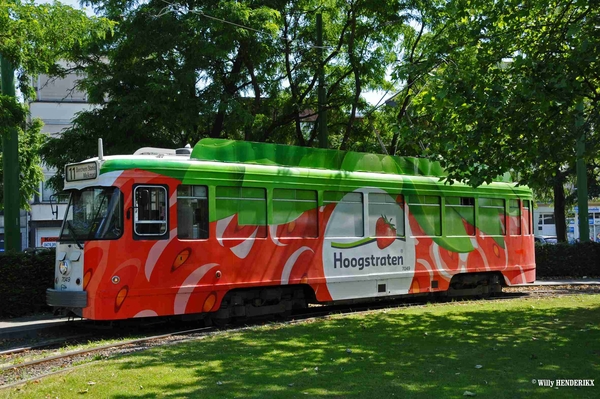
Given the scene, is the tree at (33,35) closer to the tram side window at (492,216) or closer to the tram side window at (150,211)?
the tram side window at (150,211)

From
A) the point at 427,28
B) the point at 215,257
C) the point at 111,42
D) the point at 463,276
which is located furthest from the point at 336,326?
the point at 427,28

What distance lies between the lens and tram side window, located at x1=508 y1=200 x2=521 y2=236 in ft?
63.6

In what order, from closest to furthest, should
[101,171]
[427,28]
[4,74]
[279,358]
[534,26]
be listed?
[279,358]
[101,171]
[534,26]
[4,74]
[427,28]

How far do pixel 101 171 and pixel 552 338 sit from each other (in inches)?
304

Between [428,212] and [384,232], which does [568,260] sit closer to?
[428,212]

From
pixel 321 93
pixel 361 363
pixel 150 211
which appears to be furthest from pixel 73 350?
pixel 321 93

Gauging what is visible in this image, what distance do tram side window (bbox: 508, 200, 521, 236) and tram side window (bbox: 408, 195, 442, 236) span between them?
10.2 feet

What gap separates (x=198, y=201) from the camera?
12531 millimetres

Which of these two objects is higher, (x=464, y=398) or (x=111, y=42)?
(x=111, y=42)

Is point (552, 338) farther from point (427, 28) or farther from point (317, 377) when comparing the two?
point (427, 28)

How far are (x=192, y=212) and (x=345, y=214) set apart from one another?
386cm

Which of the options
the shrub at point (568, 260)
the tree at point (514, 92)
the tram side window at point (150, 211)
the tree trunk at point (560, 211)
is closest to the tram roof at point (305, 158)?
the tram side window at point (150, 211)

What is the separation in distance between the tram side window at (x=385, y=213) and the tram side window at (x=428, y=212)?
42 cm

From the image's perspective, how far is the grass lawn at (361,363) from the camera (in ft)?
24.2
